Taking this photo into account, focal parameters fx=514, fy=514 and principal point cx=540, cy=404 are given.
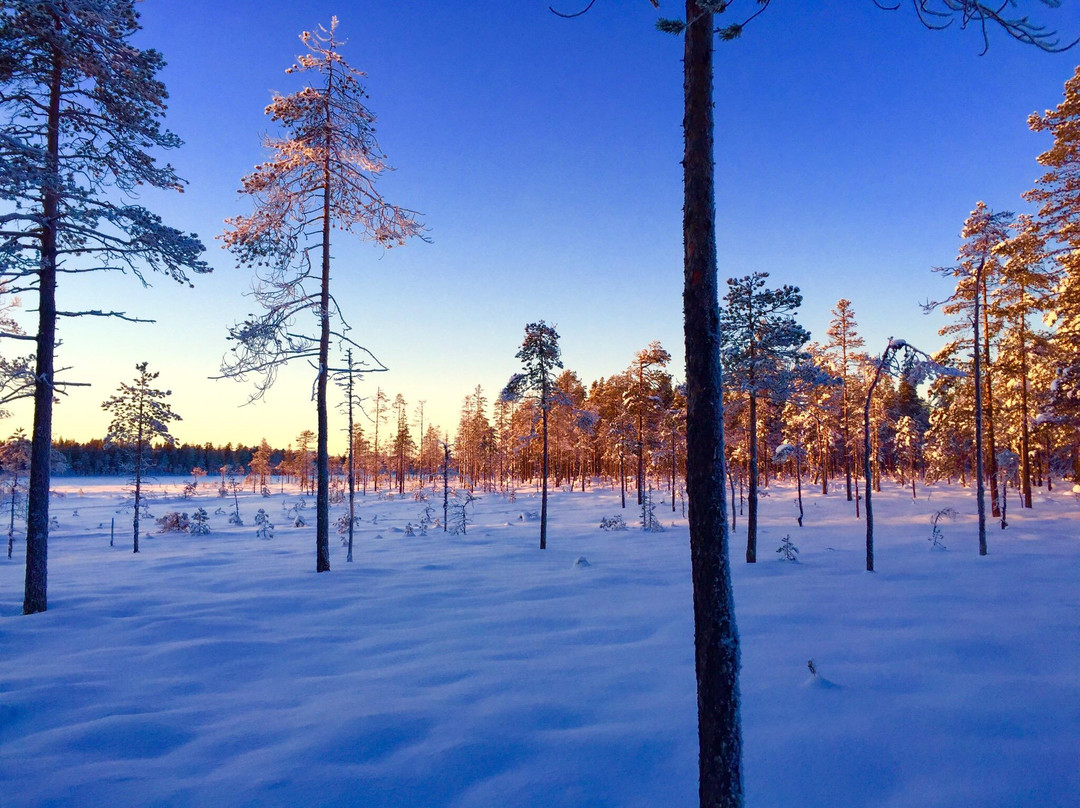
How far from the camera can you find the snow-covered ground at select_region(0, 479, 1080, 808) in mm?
4820

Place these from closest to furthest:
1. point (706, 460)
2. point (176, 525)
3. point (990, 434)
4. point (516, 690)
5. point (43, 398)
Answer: point (706, 460) < point (516, 690) < point (43, 398) < point (990, 434) < point (176, 525)

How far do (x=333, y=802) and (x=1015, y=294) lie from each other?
3041 centimetres

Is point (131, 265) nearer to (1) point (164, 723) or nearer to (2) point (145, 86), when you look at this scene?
(2) point (145, 86)

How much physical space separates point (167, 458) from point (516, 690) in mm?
161969

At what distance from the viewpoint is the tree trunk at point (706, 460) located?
3758 mm

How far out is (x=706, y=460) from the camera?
387 cm

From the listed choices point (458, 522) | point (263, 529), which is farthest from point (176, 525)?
point (458, 522)

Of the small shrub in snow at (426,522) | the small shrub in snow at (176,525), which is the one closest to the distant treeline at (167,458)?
the small shrub in snow at (176,525)

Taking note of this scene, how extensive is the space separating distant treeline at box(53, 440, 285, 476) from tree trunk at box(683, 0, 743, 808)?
14141 centimetres

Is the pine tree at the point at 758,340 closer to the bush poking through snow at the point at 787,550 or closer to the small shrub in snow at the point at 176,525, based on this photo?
the bush poking through snow at the point at 787,550

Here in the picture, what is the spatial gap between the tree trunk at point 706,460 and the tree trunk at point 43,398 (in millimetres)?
12365

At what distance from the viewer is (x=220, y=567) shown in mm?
16641

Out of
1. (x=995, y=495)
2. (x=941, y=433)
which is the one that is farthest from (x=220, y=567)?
(x=941, y=433)

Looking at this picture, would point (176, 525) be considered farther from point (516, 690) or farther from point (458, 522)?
point (516, 690)
